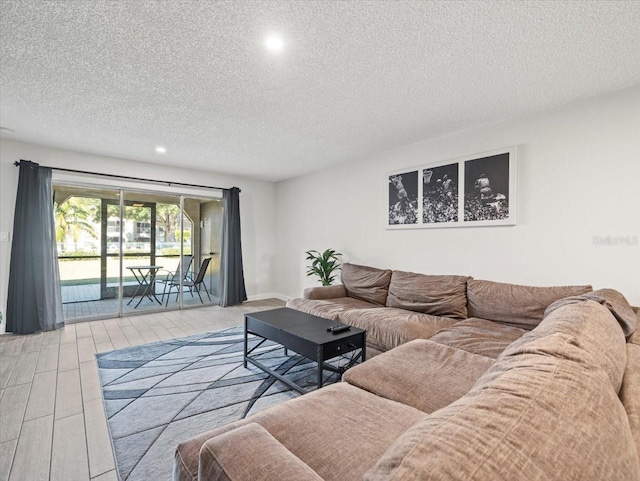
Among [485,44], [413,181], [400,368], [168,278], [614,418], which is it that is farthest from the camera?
[168,278]

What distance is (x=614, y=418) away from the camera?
2.15 feet

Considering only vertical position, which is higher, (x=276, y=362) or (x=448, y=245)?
(x=448, y=245)

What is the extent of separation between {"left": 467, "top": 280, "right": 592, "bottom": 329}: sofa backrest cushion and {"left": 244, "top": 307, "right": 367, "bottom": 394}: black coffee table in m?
1.25

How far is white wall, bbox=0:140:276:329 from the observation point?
3.96 m

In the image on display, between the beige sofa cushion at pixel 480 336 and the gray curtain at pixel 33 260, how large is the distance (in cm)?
470

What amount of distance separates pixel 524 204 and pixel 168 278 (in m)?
5.52

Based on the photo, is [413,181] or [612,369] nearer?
[612,369]

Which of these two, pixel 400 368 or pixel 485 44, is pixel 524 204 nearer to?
pixel 485 44

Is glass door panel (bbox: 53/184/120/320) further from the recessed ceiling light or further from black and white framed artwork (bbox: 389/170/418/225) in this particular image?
black and white framed artwork (bbox: 389/170/418/225)

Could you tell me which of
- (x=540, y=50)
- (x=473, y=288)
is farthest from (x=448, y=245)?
(x=540, y=50)

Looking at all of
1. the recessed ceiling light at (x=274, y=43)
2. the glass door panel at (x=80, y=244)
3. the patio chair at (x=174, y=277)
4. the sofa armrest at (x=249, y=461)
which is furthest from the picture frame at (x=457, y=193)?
the glass door panel at (x=80, y=244)

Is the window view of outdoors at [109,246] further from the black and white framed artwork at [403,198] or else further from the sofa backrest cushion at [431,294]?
the sofa backrest cushion at [431,294]

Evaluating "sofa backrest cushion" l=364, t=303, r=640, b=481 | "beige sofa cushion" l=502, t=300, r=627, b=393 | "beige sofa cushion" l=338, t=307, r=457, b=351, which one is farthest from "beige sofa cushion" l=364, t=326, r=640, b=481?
"beige sofa cushion" l=338, t=307, r=457, b=351

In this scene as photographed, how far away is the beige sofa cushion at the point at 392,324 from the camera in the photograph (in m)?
2.67
